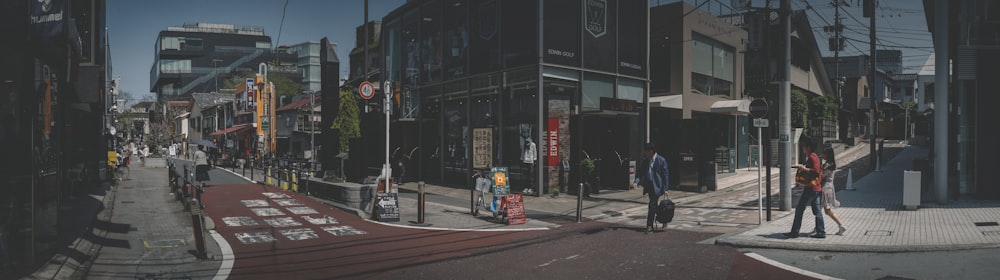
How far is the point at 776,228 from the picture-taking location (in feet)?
37.6

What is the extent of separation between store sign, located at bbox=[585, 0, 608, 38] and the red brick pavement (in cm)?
985

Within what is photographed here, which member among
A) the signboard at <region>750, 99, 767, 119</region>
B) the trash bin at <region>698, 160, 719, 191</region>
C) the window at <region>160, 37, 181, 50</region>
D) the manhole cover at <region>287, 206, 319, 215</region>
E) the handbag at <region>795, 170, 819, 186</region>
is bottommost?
the manhole cover at <region>287, 206, 319, 215</region>

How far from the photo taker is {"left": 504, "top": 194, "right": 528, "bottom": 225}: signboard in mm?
13211

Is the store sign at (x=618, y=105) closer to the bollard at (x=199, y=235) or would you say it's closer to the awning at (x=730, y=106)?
the awning at (x=730, y=106)

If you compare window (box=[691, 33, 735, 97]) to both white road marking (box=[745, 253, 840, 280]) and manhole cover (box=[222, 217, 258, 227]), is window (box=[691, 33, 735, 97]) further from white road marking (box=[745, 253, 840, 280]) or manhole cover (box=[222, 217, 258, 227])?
manhole cover (box=[222, 217, 258, 227])

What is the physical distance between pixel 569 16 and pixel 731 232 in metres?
10.9

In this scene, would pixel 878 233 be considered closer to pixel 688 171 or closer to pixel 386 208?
pixel 386 208

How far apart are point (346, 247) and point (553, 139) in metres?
10.4

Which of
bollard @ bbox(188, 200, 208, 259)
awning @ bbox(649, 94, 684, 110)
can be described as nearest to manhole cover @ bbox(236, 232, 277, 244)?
bollard @ bbox(188, 200, 208, 259)

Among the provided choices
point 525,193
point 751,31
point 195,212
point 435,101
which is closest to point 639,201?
point 525,193

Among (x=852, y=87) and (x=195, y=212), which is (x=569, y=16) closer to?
(x=195, y=212)

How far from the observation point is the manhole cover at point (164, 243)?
34.7ft

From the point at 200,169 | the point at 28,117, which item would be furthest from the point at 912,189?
the point at 200,169

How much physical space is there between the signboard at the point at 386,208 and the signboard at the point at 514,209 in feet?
8.46
